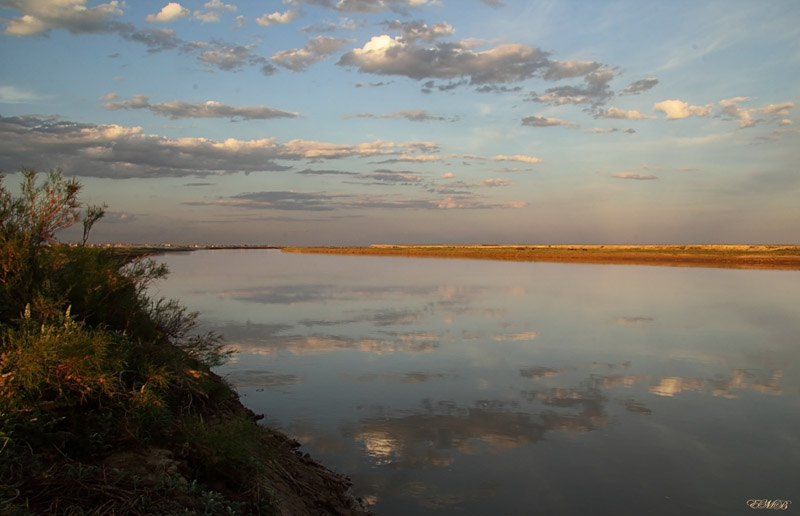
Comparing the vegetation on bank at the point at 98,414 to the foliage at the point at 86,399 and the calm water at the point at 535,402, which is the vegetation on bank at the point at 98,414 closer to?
the foliage at the point at 86,399

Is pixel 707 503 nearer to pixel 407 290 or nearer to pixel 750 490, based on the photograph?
pixel 750 490

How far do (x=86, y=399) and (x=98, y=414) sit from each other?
0.19 m

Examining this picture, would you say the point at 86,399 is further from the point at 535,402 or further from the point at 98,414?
the point at 535,402

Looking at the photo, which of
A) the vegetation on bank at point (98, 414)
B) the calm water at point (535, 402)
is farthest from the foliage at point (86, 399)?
the calm water at point (535, 402)

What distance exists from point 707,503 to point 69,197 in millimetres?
8834

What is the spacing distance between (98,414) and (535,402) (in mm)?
7554

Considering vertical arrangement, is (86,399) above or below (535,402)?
above

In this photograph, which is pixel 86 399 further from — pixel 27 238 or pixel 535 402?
pixel 535 402

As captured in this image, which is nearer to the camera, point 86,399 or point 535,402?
point 86,399

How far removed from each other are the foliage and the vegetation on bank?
1 centimetres

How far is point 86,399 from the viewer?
5.00 m

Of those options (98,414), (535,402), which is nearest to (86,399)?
(98,414)

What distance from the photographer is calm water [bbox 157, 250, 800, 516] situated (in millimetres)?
6848

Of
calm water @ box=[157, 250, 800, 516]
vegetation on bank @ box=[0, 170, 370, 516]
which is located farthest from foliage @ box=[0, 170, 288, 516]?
calm water @ box=[157, 250, 800, 516]
